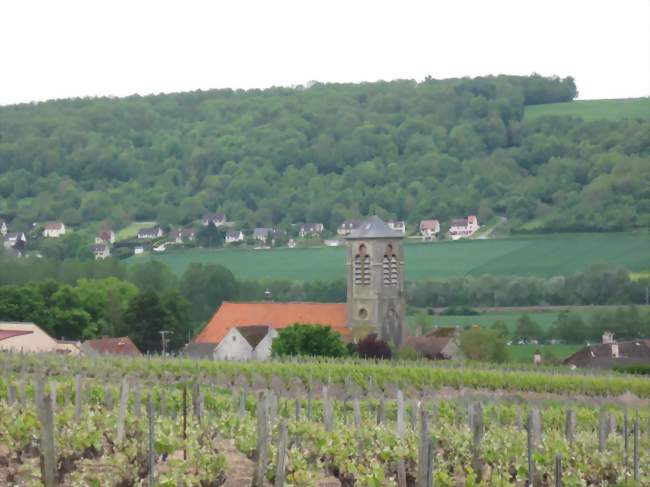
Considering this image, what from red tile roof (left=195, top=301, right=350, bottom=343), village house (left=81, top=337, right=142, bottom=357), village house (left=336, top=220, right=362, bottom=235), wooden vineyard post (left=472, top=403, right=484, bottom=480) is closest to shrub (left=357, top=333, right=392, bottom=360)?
red tile roof (left=195, top=301, right=350, bottom=343)

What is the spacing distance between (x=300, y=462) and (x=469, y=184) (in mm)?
155595

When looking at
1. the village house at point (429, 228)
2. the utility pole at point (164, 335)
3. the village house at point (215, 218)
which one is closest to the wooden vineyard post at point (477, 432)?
the utility pole at point (164, 335)

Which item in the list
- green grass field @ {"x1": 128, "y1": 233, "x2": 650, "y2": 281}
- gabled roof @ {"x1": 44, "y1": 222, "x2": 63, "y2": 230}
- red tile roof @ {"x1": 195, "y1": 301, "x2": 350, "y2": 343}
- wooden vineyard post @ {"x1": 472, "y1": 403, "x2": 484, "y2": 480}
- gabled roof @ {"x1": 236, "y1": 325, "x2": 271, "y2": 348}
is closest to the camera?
wooden vineyard post @ {"x1": 472, "y1": 403, "x2": 484, "y2": 480}

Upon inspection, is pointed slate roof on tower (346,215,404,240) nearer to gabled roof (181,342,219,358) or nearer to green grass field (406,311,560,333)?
gabled roof (181,342,219,358)

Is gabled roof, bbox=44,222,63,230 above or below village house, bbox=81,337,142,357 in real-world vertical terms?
above

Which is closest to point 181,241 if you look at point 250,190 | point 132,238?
point 132,238

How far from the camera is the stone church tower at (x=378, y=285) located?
86062mm

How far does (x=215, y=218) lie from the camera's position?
183750 mm

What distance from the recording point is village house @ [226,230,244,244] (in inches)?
6649

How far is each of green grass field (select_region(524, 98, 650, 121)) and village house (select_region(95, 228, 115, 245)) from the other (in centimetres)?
5017

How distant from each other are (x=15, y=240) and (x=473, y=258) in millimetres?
54998

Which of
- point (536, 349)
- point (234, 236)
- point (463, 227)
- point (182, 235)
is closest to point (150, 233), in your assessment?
point (182, 235)

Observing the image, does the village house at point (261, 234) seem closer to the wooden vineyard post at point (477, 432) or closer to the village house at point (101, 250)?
the village house at point (101, 250)

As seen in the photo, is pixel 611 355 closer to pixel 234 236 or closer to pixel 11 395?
pixel 11 395
